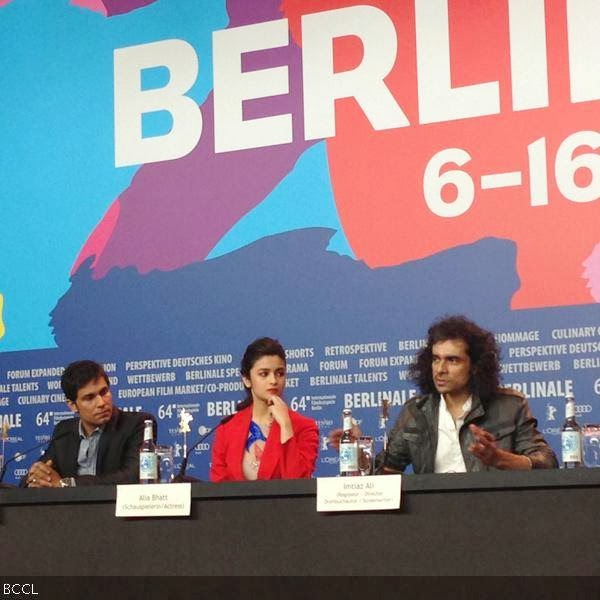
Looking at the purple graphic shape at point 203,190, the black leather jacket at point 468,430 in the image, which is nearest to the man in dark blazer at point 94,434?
the purple graphic shape at point 203,190

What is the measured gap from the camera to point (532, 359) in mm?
4102

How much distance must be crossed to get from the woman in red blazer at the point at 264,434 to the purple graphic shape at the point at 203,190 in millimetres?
878

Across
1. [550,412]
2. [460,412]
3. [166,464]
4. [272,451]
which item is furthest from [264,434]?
[550,412]

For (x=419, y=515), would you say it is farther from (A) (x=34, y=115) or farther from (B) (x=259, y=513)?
(A) (x=34, y=115)

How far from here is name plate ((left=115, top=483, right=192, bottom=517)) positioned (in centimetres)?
268

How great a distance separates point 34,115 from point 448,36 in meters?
1.82

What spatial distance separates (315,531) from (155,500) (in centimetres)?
39

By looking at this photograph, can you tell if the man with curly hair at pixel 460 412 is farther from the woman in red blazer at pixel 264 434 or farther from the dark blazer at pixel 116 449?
the dark blazer at pixel 116 449

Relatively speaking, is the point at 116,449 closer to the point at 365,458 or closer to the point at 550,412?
the point at 365,458

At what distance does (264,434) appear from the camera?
12.9 ft

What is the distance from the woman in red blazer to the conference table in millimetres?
1043

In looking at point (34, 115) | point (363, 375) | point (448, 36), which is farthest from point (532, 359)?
point (34, 115)

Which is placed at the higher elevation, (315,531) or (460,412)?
(460,412)
